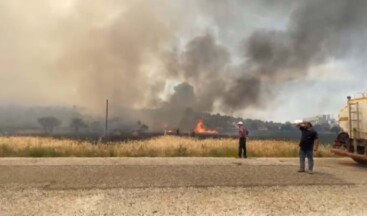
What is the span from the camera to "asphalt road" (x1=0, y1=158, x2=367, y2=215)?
8.77 meters

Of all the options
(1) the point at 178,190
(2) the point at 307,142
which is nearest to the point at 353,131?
(2) the point at 307,142

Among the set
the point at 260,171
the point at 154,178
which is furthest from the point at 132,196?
the point at 260,171

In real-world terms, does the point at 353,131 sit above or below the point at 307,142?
above

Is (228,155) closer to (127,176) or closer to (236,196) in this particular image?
(127,176)

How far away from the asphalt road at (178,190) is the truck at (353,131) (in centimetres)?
156

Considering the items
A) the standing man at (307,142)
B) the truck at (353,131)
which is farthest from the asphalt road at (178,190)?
the truck at (353,131)

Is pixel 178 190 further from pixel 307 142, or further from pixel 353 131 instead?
pixel 353 131

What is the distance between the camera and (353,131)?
16.5m

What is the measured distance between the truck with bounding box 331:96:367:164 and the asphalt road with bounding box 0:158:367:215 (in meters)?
1.56

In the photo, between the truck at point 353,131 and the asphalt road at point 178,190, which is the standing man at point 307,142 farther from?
the truck at point 353,131

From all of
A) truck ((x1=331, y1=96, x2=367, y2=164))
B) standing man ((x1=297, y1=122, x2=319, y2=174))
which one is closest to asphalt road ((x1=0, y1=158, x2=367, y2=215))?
standing man ((x1=297, y1=122, x2=319, y2=174))

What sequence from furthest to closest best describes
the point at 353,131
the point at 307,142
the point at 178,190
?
the point at 353,131, the point at 307,142, the point at 178,190

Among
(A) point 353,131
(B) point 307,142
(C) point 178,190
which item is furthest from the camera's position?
(A) point 353,131

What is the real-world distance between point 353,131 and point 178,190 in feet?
32.0
